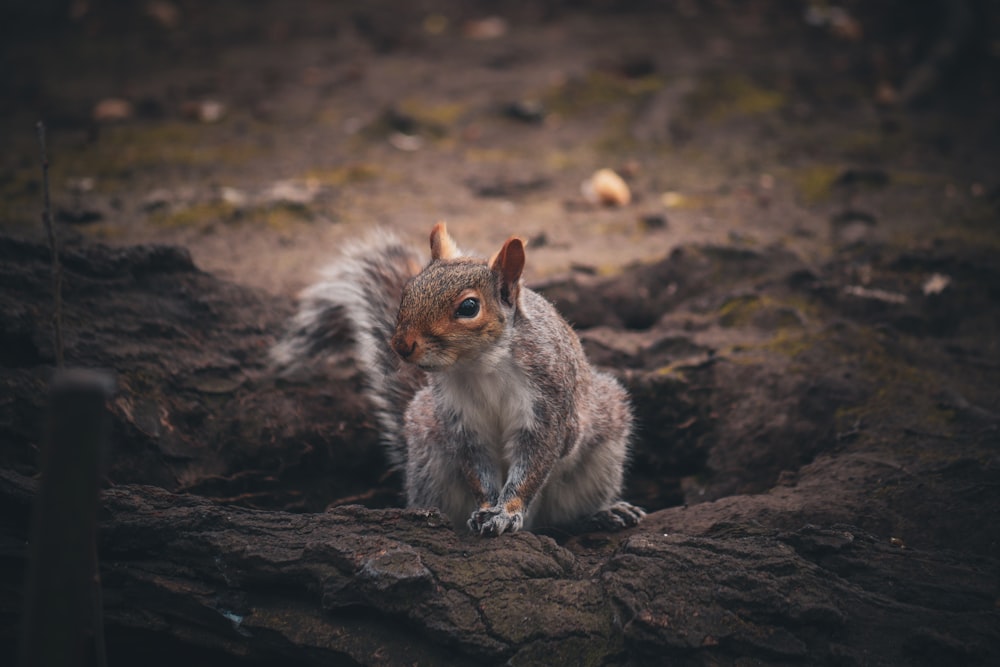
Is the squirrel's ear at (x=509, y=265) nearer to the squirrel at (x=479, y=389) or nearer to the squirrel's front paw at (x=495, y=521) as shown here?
the squirrel at (x=479, y=389)

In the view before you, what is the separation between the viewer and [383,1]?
892cm

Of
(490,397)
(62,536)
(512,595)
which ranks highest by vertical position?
(62,536)

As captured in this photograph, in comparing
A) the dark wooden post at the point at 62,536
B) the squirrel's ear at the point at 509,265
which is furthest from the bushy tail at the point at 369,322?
the dark wooden post at the point at 62,536

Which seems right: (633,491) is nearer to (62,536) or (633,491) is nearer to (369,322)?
(369,322)

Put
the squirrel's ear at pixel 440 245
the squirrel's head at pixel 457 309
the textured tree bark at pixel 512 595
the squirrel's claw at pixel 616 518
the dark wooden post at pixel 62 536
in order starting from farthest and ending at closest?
the squirrel's claw at pixel 616 518 → the squirrel's ear at pixel 440 245 → the squirrel's head at pixel 457 309 → the textured tree bark at pixel 512 595 → the dark wooden post at pixel 62 536

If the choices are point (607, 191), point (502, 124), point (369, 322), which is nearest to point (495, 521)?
point (369, 322)

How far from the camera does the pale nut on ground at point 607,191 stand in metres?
5.17

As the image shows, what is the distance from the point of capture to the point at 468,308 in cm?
247

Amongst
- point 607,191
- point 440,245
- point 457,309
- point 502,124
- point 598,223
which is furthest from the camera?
point 502,124

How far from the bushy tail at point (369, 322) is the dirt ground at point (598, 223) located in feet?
0.49

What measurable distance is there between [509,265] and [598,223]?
98.1 inches

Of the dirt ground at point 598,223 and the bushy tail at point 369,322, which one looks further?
the bushy tail at point 369,322

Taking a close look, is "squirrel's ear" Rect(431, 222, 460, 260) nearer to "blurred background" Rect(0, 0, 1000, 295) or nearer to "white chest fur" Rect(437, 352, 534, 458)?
"white chest fur" Rect(437, 352, 534, 458)

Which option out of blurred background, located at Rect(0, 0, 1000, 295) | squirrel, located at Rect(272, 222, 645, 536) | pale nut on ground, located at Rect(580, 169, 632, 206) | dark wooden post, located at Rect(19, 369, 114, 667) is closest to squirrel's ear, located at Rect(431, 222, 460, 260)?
squirrel, located at Rect(272, 222, 645, 536)
